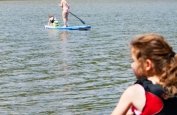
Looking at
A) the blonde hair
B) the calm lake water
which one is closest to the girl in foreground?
the blonde hair

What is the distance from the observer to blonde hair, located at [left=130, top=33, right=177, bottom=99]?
2.96m

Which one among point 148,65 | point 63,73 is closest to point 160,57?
point 148,65

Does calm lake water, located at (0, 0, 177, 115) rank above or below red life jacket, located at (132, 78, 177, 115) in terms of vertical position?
below

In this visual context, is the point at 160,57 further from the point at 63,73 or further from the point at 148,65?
the point at 63,73

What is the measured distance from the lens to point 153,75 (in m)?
3.03

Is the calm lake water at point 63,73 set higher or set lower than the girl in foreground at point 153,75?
lower

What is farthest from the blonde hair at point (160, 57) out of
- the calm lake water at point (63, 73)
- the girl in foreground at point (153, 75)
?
the calm lake water at point (63, 73)

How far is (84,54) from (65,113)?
27.6 feet

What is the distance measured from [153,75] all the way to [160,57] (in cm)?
13

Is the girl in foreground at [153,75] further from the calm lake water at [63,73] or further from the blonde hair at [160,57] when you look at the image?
the calm lake water at [63,73]

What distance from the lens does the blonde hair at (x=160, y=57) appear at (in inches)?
116

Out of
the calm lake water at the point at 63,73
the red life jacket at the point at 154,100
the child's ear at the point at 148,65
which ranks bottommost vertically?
the calm lake water at the point at 63,73

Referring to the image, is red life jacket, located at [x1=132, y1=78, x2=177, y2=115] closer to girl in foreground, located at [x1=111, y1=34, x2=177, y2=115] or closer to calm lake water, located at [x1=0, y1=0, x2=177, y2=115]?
girl in foreground, located at [x1=111, y1=34, x2=177, y2=115]

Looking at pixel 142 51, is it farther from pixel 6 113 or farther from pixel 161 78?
pixel 6 113
